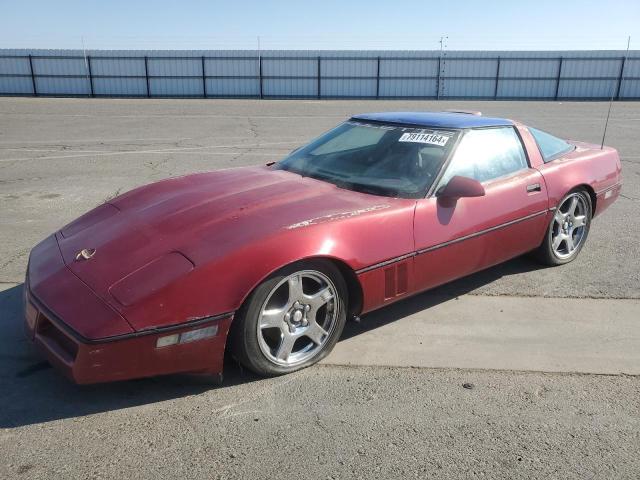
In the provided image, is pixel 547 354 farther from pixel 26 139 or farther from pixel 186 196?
pixel 26 139

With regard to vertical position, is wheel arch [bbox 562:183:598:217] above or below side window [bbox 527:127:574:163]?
below

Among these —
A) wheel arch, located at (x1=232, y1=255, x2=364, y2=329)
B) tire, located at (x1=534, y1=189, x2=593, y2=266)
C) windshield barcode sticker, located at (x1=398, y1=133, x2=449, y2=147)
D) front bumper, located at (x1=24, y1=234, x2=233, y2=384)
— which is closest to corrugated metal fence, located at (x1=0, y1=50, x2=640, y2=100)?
tire, located at (x1=534, y1=189, x2=593, y2=266)

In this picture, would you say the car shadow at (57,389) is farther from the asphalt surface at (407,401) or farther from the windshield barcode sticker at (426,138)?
the windshield barcode sticker at (426,138)

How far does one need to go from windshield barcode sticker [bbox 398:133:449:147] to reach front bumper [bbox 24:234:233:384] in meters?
2.03

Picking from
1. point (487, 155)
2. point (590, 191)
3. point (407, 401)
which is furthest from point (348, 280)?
point (590, 191)

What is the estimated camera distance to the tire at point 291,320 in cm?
279

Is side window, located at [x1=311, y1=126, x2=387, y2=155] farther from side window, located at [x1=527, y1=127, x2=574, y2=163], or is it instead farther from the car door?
side window, located at [x1=527, y1=127, x2=574, y2=163]

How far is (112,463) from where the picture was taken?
234cm

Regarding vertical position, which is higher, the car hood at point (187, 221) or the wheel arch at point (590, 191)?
the car hood at point (187, 221)

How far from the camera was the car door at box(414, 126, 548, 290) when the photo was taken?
3.49 m

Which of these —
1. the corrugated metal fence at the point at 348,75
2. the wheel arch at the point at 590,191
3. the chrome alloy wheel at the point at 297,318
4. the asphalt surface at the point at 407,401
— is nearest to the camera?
the asphalt surface at the point at 407,401

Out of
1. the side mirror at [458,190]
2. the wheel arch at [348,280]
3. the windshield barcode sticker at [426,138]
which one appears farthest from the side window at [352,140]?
the wheel arch at [348,280]

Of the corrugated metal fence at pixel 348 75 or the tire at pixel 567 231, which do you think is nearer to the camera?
the tire at pixel 567 231

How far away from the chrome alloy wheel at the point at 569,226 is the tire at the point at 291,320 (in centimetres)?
236
